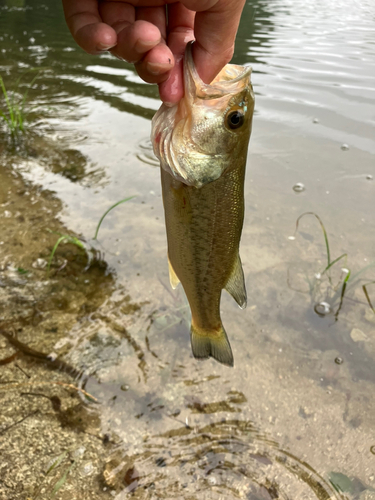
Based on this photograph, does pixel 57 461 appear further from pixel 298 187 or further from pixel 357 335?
pixel 298 187

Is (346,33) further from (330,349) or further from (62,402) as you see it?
(62,402)

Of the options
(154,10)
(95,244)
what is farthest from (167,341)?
(154,10)

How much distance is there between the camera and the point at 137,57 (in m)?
1.75

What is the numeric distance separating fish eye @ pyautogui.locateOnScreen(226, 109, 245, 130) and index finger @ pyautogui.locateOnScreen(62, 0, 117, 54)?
63cm

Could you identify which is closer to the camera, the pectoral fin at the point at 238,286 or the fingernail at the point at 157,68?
the fingernail at the point at 157,68

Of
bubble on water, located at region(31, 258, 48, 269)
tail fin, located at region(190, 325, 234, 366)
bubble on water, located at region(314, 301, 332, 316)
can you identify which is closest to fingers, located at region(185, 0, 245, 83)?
tail fin, located at region(190, 325, 234, 366)

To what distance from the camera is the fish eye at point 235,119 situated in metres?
1.80

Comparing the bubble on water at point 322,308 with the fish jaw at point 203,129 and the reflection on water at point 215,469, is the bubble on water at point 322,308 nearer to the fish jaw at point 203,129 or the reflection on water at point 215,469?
the reflection on water at point 215,469

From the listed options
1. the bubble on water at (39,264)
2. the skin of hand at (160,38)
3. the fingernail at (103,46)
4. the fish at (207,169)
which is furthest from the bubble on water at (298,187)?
the fingernail at (103,46)

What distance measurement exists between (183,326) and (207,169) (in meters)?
2.02

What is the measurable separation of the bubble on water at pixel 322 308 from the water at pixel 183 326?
0.02m

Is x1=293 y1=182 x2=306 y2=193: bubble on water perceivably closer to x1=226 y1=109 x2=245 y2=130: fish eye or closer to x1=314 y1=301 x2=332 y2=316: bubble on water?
x1=314 y1=301 x2=332 y2=316: bubble on water

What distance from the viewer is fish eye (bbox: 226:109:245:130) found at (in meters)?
1.80

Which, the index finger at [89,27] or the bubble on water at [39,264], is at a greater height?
the index finger at [89,27]
